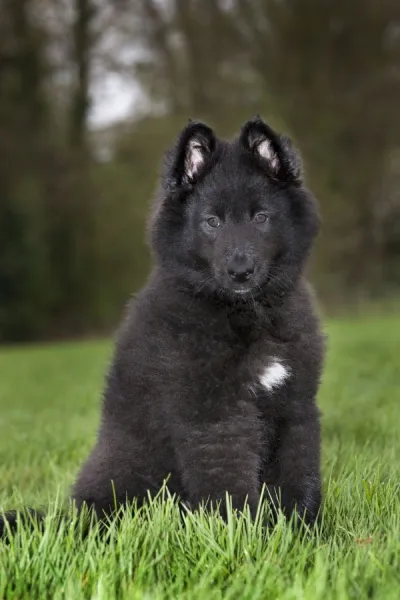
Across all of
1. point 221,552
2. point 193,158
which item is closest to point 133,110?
point 193,158

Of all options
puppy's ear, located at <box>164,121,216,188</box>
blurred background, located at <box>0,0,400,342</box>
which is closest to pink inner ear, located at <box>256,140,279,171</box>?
puppy's ear, located at <box>164,121,216,188</box>

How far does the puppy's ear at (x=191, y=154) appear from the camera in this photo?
3.26 meters

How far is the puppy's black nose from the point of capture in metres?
3.14

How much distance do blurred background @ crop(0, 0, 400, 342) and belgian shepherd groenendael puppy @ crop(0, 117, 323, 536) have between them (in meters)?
18.2

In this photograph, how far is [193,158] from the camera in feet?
10.9

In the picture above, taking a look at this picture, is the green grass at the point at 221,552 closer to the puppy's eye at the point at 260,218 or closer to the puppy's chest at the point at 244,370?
the puppy's chest at the point at 244,370

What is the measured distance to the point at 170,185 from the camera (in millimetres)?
3355

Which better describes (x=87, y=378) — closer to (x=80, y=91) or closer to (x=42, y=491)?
(x=42, y=491)

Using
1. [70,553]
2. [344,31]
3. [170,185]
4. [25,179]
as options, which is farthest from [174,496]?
[344,31]

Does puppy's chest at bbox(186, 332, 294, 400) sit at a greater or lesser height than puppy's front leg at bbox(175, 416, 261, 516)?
greater

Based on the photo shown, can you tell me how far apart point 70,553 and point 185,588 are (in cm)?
44

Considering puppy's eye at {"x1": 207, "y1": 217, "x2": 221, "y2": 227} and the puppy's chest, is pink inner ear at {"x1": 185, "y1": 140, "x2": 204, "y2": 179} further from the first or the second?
the puppy's chest

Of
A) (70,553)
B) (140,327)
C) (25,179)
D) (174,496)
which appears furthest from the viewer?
(25,179)

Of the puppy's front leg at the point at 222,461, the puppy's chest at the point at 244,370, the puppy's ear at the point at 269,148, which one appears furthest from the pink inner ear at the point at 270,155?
the puppy's front leg at the point at 222,461
